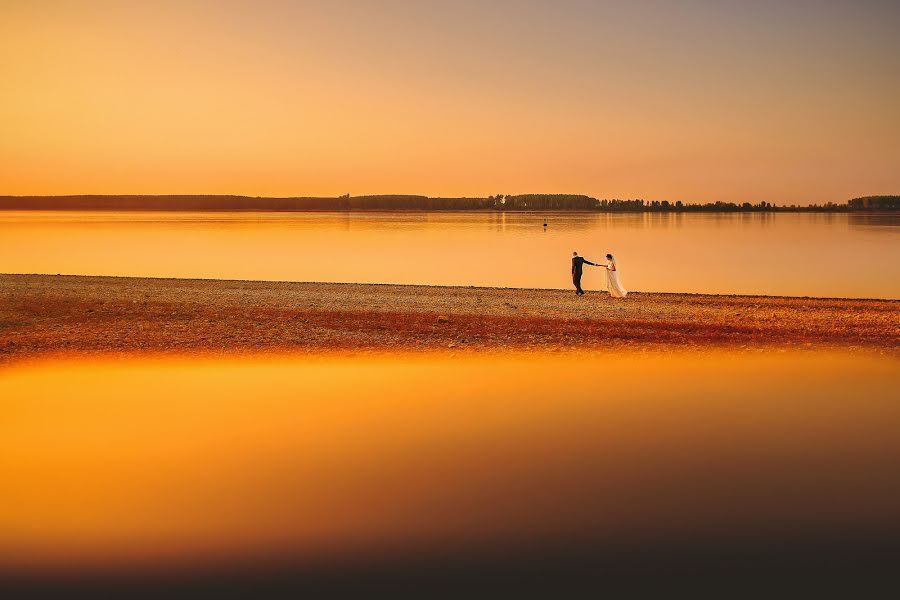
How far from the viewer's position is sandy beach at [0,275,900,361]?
18.5m

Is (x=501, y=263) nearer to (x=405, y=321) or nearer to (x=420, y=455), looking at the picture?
(x=405, y=321)

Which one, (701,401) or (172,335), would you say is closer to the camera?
(701,401)

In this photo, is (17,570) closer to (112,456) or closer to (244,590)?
(244,590)

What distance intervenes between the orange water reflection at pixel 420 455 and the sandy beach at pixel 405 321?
2.72 metres

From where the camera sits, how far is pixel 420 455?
402 inches

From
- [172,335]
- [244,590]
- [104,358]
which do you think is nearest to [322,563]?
[244,590]

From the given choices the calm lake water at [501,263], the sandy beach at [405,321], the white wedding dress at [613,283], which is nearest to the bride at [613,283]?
the white wedding dress at [613,283]

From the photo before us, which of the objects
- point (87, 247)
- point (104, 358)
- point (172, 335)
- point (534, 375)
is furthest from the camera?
point (87, 247)

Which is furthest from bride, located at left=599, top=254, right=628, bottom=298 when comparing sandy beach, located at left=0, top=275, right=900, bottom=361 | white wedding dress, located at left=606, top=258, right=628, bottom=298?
sandy beach, located at left=0, top=275, right=900, bottom=361

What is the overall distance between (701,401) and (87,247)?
76.9m

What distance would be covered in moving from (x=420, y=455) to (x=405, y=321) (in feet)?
38.9

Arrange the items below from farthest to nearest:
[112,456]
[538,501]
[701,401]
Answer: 1. [701,401]
2. [112,456]
3. [538,501]

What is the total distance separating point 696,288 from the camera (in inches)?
1575

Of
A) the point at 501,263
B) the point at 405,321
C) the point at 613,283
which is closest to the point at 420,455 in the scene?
the point at 405,321
